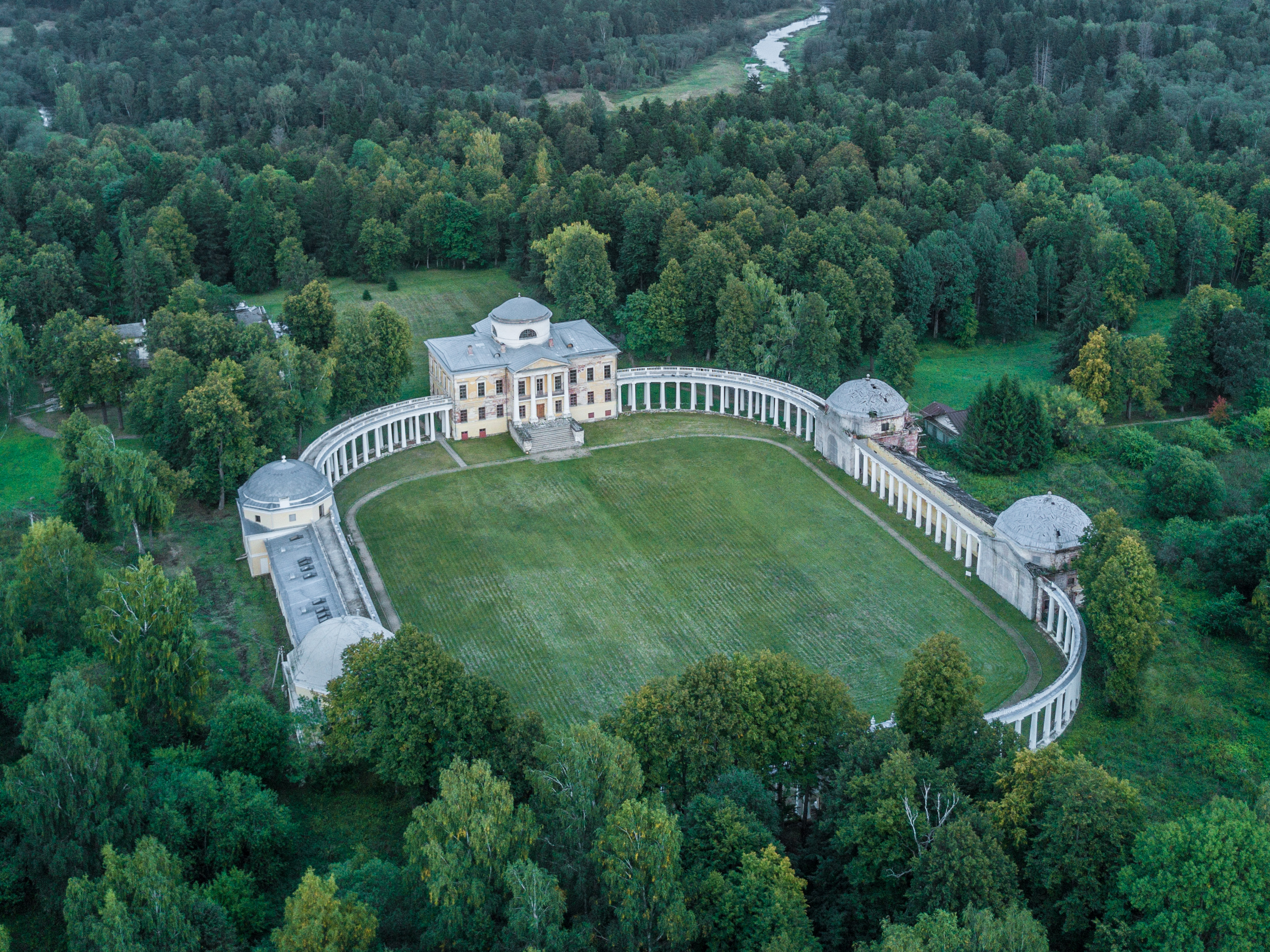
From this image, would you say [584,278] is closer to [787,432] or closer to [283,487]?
[787,432]

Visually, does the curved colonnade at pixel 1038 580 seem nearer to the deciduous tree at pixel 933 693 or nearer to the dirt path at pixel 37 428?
the deciduous tree at pixel 933 693

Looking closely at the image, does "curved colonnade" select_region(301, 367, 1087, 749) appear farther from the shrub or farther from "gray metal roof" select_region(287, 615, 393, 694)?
the shrub

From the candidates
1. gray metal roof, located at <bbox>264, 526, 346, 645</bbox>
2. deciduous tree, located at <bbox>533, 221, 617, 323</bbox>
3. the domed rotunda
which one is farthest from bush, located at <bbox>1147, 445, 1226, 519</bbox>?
gray metal roof, located at <bbox>264, 526, 346, 645</bbox>

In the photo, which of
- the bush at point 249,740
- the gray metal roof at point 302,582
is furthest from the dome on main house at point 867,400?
the bush at point 249,740

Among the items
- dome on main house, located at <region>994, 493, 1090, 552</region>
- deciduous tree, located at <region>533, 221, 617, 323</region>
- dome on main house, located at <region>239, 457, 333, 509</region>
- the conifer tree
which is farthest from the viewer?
deciduous tree, located at <region>533, 221, 617, 323</region>

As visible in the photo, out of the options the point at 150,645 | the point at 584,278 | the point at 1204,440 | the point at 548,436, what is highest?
the point at 150,645

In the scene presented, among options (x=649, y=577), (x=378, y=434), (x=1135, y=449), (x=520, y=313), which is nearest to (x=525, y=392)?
(x=520, y=313)

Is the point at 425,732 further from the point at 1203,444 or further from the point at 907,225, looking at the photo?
the point at 907,225

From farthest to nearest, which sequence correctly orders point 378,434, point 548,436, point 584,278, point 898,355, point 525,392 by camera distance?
1. point 584,278
2. point 898,355
3. point 525,392
4. point 548,436
5. point 378,434
